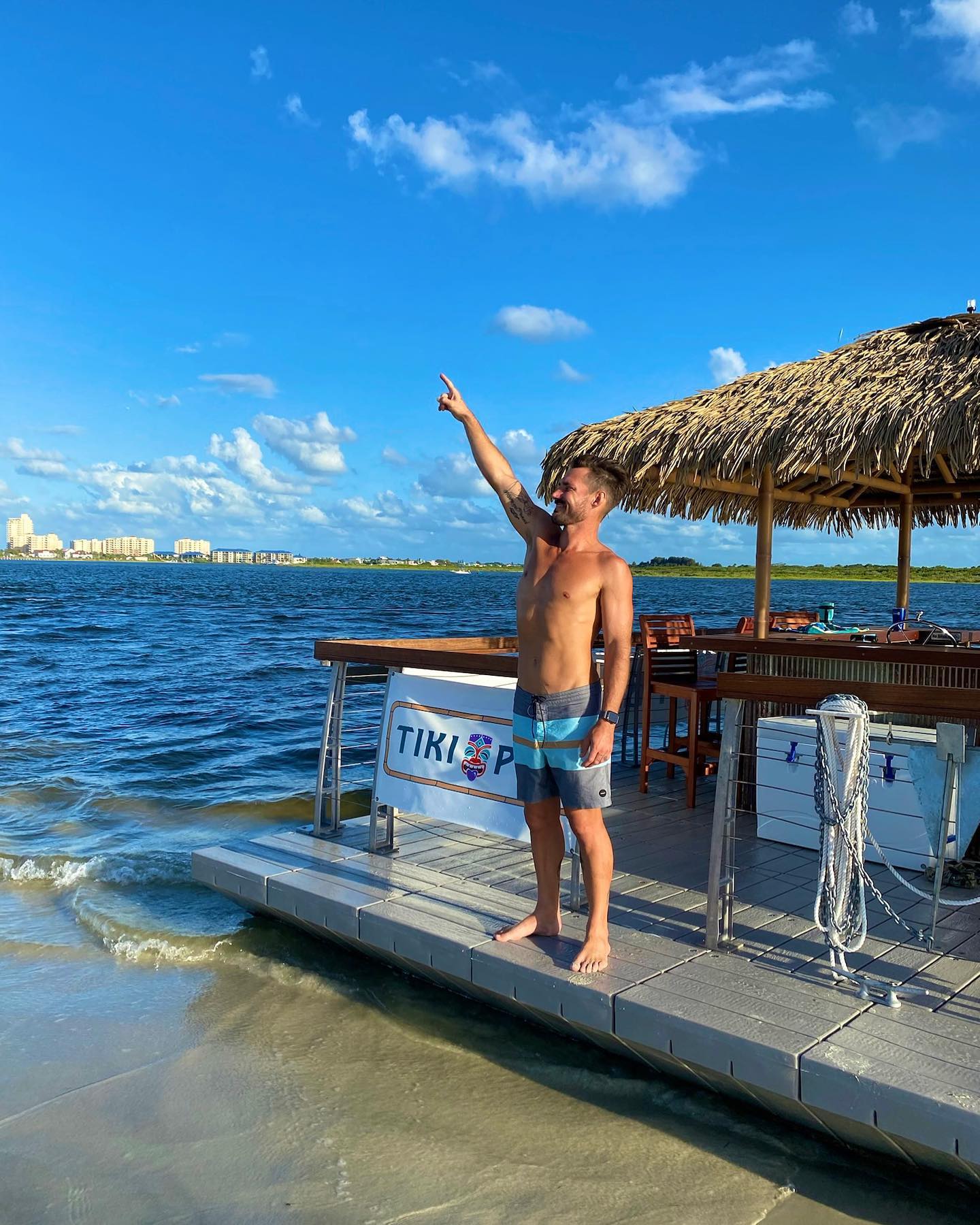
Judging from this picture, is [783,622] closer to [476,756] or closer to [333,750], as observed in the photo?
[333,750]

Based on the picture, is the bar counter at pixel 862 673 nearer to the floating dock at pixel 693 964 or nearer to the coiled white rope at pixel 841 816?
the coiled white rope at pixel 841 816

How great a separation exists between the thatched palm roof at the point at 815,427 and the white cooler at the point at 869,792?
1.56 meters

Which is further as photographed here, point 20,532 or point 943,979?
point 20,532

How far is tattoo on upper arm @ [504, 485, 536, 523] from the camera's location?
3611 millimetres

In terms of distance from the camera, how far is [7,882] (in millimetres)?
6422

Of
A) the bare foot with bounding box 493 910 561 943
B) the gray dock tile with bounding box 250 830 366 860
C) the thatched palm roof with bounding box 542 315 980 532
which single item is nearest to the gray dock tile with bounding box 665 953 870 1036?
the bare foot with bounding box 493 910 561 943

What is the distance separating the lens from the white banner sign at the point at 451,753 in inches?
164

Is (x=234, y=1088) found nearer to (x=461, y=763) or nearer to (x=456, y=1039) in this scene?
(x=456, y=1039)

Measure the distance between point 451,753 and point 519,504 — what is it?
4.57 ft

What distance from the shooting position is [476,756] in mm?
4297

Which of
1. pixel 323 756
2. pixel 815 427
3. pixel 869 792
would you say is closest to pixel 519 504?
pixel 323 756

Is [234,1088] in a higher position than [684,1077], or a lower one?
lower

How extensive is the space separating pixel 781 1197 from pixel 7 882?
5625 millimetres

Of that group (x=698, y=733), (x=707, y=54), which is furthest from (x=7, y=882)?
(x=707, y=54)
